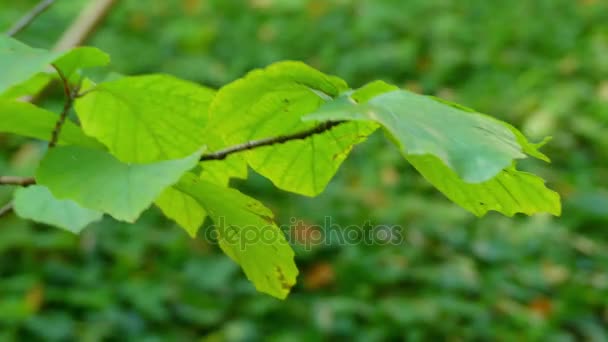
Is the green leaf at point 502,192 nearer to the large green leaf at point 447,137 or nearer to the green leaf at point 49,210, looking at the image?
the large green leaf at point 447,137

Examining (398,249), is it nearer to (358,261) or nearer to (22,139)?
(358,261)

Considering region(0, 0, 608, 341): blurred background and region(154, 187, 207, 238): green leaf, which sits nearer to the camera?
region(154, 187, 207, 238): green leaf

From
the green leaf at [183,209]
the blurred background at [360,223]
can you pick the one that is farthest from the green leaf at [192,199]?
the blurred background at [360,223]

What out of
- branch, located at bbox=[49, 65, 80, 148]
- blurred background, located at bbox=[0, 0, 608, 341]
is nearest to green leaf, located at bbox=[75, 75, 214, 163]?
branch, located at bbox=[49, 65, 80, 148]

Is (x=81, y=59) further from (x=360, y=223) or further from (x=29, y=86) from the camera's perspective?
(x=360, y=223)

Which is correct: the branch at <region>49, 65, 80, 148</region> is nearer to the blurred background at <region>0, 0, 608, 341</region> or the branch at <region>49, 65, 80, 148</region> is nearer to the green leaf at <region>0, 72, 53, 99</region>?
the green leaf at <region>0, 72, 53, 99</region>

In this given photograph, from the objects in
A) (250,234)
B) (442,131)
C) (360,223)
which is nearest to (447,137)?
(442,131)
